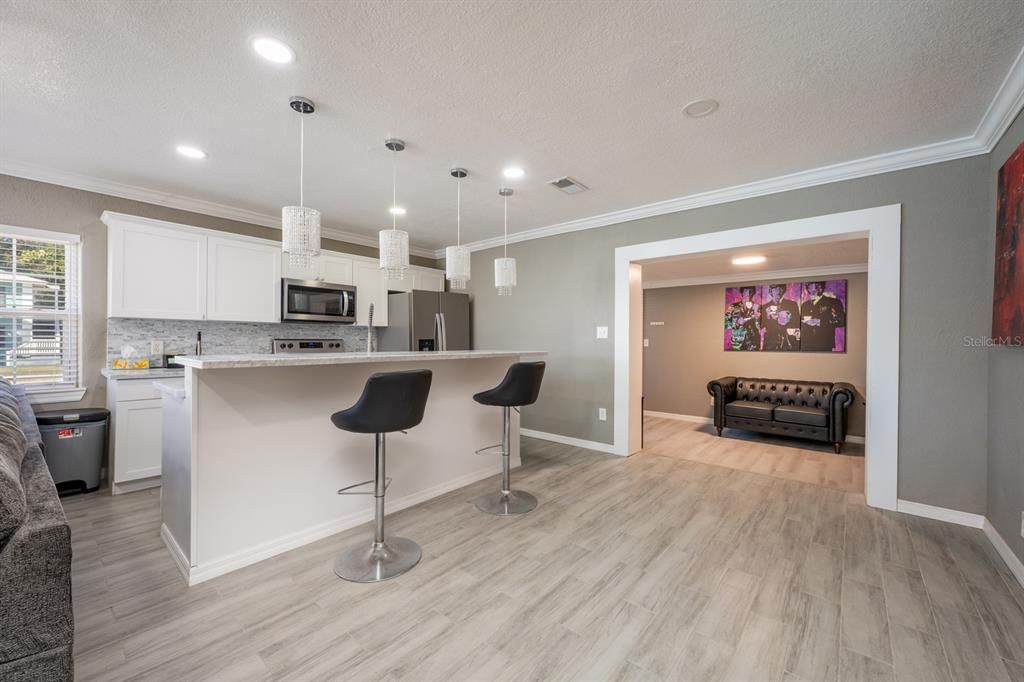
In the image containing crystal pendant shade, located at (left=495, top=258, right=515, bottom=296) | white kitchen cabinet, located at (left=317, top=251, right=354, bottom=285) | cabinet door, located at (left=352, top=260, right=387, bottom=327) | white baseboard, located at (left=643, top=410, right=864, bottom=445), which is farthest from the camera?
white baseboard, located at (left=643, top=410, right=864, bottom=445)

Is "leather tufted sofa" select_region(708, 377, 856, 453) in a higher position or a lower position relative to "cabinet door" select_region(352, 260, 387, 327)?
lower

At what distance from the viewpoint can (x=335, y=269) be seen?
457 cm

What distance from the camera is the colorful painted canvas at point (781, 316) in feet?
18.5

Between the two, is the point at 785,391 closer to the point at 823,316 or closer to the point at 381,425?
the point at 823,316

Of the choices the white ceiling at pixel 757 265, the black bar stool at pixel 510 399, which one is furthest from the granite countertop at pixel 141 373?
the white ceiling at pixel 757 265

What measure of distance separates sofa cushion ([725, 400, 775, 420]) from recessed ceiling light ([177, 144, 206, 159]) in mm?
5811

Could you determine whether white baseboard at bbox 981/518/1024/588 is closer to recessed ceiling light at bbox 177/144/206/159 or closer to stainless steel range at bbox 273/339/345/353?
recessed ceiling light at bbox 177/144/206/159

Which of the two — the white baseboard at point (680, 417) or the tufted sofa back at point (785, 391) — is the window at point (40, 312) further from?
the tufted sofa back at point (785, 391)

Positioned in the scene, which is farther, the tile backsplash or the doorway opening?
the tile backsplash

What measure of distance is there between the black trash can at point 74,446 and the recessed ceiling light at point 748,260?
6264 mm

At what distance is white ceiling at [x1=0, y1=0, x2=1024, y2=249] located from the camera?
1637 mm

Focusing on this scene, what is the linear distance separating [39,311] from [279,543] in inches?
112

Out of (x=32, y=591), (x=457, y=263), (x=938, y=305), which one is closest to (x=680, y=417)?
(x=938, y=305)

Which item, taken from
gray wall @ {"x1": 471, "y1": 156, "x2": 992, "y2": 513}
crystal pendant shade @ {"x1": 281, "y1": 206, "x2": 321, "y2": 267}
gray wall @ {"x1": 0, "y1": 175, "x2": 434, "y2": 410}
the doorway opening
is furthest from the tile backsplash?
gray wall @ {"x1": 471, "y1": 156, "x2": 992, "y2": 513}
